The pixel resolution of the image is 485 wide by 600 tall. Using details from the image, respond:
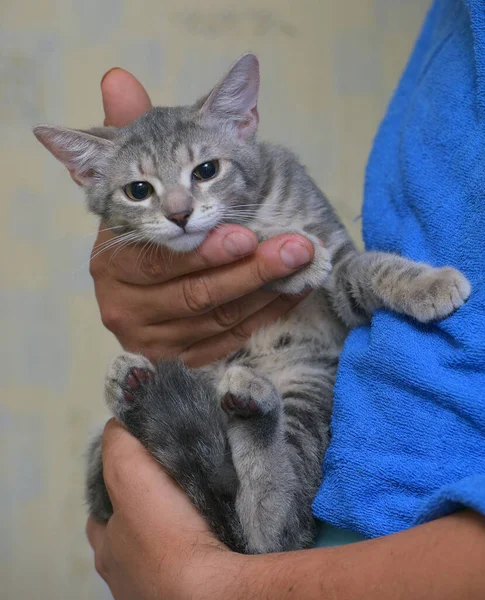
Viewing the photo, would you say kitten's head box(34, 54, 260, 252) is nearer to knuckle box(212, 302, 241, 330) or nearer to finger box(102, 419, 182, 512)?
knuckle box(212, 302, 241, 330)

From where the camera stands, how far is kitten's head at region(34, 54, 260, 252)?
107 cm

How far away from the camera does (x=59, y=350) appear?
195cm

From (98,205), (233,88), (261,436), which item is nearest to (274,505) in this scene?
(261,436)

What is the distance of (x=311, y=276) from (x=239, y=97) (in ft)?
1.45

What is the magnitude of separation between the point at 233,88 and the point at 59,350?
1.16 meters

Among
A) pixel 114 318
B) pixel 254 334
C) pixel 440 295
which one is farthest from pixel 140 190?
pixel 440 295

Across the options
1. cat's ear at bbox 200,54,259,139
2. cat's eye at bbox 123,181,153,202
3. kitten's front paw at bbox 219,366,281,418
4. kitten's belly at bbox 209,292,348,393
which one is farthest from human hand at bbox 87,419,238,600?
cat's ear at bbox 200,54,259,139

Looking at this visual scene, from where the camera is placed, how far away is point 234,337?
1.15 metres

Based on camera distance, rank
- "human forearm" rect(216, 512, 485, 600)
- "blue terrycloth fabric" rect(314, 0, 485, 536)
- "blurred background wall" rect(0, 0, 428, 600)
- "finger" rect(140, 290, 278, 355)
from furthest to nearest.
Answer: "blurred background wall" rect(0, 0, 428, 600) → "finger" rect(140, 290, 278, 355) → "blue terrycloth fabric" rect(314, 0, 485, 536) → "human forearm" rect(216, 512, 485, 600)

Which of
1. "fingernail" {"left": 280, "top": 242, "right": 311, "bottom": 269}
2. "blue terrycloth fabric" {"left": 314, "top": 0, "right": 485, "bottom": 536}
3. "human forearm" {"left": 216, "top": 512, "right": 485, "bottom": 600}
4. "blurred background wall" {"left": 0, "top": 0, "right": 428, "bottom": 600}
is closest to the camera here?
"human forearm" {"left": 216, "top": 512, "right": 485, "bottom": 600}

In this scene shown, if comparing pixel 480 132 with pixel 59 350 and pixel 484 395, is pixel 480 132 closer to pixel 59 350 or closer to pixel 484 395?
pixel 484 395

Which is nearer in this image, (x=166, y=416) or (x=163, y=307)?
(x=166, y=416)

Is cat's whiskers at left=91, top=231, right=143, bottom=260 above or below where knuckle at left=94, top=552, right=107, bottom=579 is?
above

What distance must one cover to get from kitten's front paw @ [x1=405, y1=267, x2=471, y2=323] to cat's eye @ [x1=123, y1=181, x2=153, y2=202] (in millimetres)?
571
